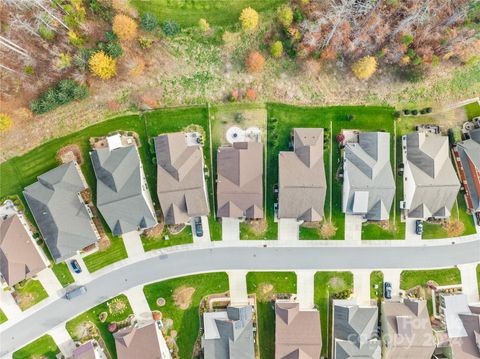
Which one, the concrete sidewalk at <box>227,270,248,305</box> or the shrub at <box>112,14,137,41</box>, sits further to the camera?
the concrete sidewalk at <box>227,270,248,305</box>

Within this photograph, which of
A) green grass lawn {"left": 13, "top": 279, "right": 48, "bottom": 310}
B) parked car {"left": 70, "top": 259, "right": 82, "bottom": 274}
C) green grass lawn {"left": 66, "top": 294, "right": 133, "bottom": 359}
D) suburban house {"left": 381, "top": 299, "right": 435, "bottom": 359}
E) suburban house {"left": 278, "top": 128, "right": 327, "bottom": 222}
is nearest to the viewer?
suburban house {"left": 278, "top": 128, "right": 327, "bottom": 222}

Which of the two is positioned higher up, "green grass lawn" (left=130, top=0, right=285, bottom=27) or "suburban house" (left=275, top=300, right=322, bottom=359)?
"green grass lawn" (left=130, top=0, right=285, bottom=27)

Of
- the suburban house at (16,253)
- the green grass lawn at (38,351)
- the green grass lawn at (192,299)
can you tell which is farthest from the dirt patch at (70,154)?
the green grass lawn at (38,351)

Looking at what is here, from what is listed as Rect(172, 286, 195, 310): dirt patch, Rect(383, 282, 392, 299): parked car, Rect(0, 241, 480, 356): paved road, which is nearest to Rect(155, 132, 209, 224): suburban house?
Rect(0, 241, 480, 356): paved road

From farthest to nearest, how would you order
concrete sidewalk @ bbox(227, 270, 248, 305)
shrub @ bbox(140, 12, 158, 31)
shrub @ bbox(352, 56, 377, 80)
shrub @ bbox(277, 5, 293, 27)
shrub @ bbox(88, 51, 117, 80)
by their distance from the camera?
1. concrete sidewalk @ bbox(227, 270, 248, 305)
2. shrub @ bbox(352, 56, 377, 80)
3. shrub @ bbox(277, 5, 293, 27)
4. shrub @ bbox(140, 12, 158, 31)
5. shrub @ bbox(88, 51, 117, 80)

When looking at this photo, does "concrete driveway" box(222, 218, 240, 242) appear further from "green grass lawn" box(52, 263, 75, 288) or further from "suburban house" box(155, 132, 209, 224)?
"green grass lawn" box(52, 263, 75, 288)

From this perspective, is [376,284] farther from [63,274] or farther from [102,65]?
[102,65]

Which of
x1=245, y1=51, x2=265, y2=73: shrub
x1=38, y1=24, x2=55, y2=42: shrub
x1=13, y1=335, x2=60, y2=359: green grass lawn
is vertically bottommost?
x1=13, y1=335, x2=60, y2=359: green grass lawn
